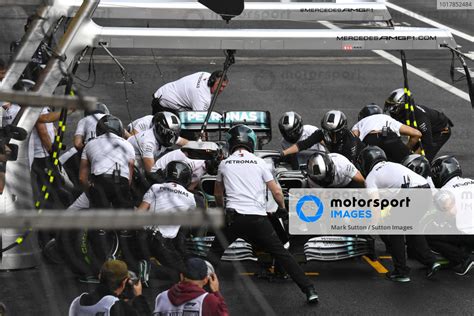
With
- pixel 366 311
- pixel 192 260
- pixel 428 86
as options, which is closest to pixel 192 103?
pixel 366 311

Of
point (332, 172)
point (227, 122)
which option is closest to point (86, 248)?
point (332, 172)

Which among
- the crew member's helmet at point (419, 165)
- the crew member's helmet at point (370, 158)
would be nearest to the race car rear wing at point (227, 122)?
the crew member's helmet at point (370, 158)

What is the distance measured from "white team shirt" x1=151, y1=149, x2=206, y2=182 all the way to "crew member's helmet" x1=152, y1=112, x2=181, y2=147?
16.1 inches

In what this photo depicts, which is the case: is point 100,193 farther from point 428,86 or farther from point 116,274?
point 428,86

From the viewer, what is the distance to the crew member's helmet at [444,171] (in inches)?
502

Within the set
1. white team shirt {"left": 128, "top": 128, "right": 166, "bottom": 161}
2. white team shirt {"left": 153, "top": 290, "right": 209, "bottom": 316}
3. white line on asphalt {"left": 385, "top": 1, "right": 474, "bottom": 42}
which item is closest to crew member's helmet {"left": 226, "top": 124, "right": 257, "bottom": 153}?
white team shirt {"left": 128, "top": 128, "right": 166, "bottom": 161}

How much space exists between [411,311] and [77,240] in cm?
367

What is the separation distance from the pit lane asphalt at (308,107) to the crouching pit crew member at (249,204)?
469mm

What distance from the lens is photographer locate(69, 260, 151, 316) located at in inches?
307

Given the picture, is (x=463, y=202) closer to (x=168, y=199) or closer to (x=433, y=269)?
(x=433, y=269)

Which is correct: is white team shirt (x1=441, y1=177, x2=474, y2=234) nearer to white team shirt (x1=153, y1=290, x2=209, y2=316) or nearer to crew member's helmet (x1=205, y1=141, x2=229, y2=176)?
crew member's helmet (x1=205, y1=141, x2=229, y2=176)

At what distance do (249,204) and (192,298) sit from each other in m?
3.60

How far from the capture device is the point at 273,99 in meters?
21.5

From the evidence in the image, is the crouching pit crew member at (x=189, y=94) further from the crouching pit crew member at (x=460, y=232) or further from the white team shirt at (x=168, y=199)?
the crouching pit crew member at (x=460, y=232)
